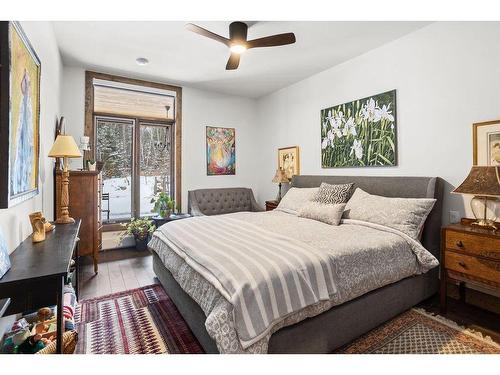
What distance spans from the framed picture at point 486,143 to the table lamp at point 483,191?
0.25 metres

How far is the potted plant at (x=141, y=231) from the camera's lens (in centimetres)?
425

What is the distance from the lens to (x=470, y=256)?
6.98ft

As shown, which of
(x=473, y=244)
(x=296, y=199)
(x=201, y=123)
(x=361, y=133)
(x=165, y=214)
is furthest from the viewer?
(x=201, y=123)

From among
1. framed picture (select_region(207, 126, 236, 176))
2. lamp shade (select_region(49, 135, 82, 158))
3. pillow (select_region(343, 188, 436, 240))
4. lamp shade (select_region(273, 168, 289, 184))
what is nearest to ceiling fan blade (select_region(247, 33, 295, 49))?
pillow (select_region(343, 188, 436, 240))

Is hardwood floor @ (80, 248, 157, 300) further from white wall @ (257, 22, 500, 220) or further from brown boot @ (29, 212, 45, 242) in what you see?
white wall @ (257, 22, 500, 220)

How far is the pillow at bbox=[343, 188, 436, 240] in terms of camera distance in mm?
2445

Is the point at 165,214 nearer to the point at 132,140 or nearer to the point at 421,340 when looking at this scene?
the point at 132,140

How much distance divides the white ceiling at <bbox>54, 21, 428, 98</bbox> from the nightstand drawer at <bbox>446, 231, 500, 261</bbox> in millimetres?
2179

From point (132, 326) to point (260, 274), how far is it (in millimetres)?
1317

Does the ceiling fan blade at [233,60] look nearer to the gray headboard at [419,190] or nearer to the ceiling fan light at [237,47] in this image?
the ceiling fan light at [237,47]

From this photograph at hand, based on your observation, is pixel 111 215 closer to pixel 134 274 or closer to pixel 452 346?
pixel 134 274

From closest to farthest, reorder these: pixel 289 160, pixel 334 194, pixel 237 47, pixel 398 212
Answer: pixel 398 212 < pixel 237 47 < pixel 334 194 < pixel 289 160

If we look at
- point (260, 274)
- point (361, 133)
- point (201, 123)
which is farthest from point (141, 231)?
point (361, 133)
